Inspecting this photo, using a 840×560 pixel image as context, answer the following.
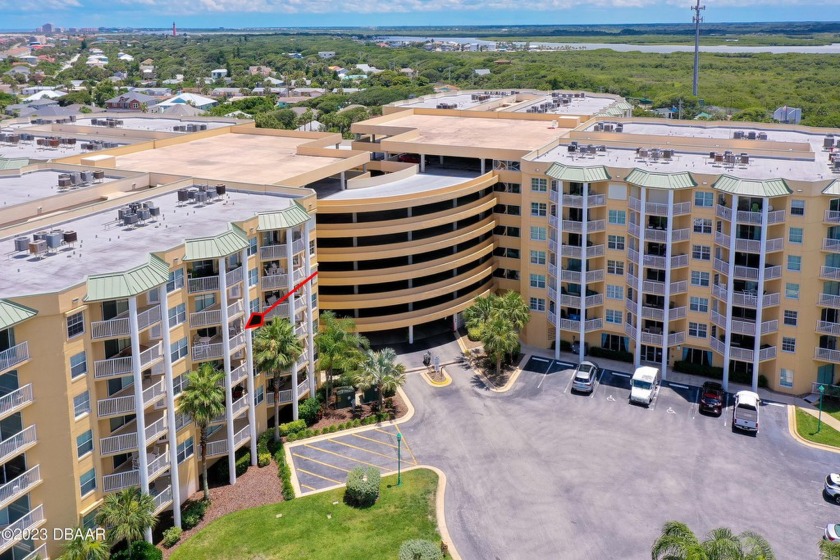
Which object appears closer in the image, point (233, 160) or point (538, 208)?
point (538, 208)

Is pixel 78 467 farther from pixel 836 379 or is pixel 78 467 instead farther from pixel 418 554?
pixel 836 379

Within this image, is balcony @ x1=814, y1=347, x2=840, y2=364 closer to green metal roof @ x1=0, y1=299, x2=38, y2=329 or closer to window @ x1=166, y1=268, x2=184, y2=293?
window @ x1=166, y1=268, x2=184, y2=293

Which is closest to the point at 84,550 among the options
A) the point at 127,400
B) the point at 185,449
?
the point at 127,400

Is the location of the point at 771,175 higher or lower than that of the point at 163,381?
higher

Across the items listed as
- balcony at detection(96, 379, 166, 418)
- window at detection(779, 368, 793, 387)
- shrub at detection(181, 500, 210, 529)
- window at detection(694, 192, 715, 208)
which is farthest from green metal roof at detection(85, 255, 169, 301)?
window at detection(779, 368, 793, 387)

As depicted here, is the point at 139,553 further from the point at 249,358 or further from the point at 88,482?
the point at 249,358

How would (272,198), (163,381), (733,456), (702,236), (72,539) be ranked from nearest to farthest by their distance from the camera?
(72,539)
(163,381)
(733,456)
(272,198)
(702,236)

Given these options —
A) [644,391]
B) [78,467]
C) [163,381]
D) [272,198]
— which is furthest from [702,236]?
[78,467]
